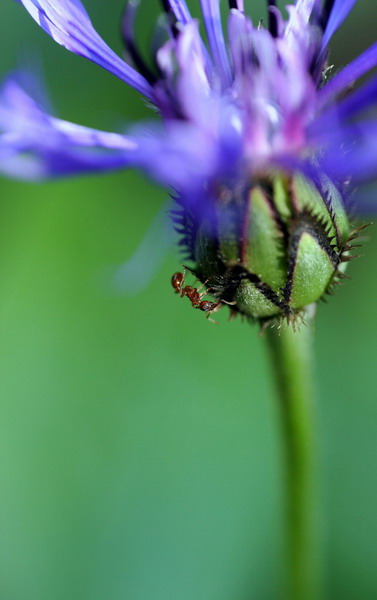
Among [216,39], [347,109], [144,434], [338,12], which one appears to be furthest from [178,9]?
[144,434]

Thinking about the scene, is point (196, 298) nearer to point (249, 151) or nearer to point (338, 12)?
point (249, 151)

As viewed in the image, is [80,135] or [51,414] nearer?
[80,135]

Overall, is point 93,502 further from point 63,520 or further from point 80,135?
point 80,135

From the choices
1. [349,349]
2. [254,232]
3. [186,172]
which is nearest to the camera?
[186,172]

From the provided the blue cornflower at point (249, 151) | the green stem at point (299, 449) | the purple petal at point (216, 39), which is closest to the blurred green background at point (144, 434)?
the green stem at point (299, 449)

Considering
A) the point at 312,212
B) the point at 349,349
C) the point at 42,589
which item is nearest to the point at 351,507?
the point at 349,349

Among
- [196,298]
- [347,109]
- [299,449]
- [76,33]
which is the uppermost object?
[76,33]
